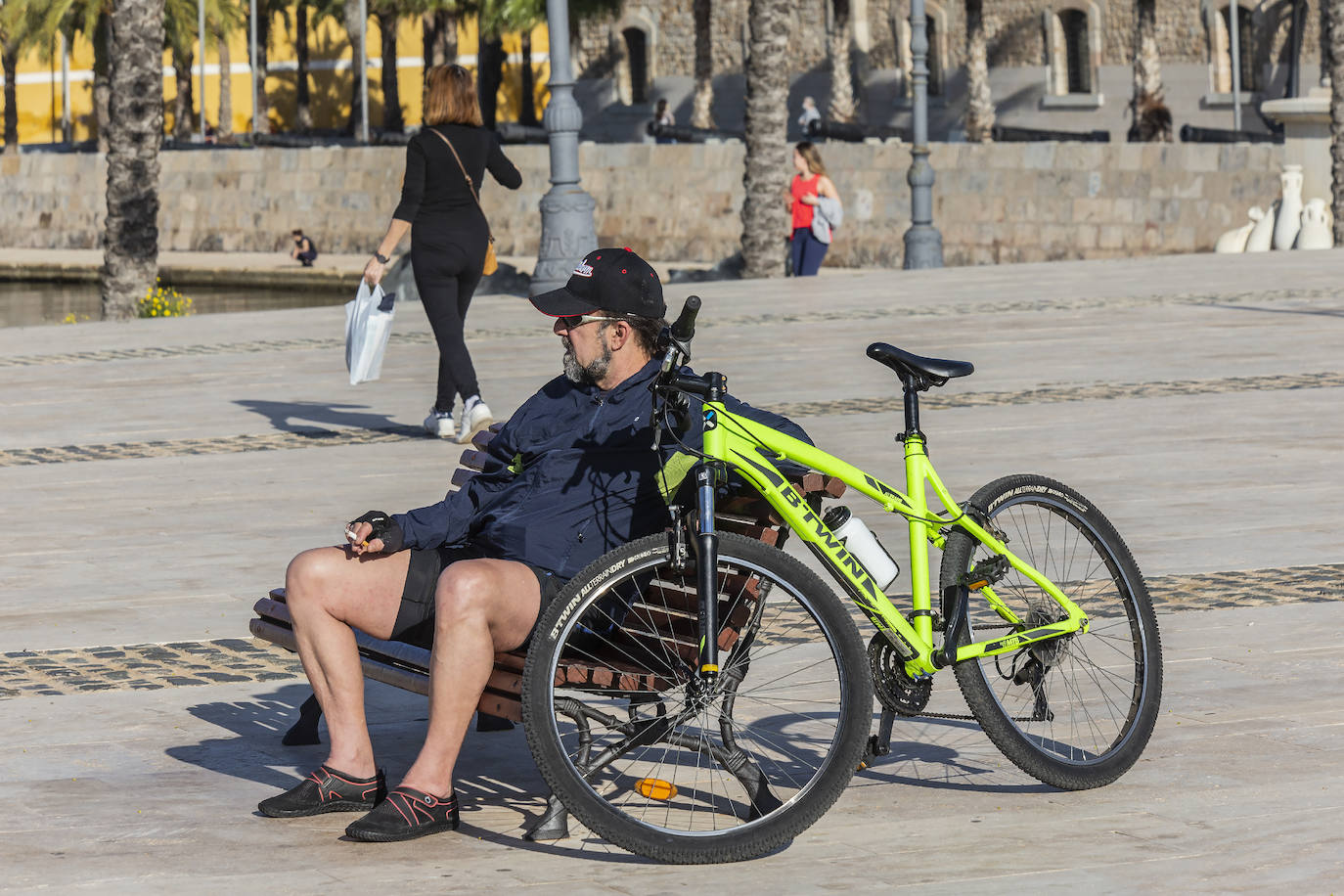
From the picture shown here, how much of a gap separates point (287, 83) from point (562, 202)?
55419mm

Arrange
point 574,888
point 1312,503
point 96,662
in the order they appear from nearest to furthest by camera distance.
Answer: point 574,888
point 96,662
point 1312,503

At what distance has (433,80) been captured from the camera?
1041 centimetres

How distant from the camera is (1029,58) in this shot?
183 feet

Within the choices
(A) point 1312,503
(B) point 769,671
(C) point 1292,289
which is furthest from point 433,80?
(C) point 1292,289

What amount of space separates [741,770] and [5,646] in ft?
9.48

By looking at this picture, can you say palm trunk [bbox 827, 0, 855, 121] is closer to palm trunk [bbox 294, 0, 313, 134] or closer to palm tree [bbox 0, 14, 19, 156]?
palm trunk [bbox 294, 0, 313, 134]

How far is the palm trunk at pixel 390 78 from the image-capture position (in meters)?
53.9

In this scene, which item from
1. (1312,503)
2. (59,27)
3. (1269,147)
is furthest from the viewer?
(59,27)

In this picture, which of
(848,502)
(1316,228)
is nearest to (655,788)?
(848,502)

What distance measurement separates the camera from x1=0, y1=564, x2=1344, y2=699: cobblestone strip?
19.5ft

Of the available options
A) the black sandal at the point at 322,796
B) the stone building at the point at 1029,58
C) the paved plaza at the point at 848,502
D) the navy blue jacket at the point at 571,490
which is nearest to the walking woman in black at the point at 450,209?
the paved plaza at the point at 848,502

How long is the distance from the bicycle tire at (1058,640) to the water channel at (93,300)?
29779 mm

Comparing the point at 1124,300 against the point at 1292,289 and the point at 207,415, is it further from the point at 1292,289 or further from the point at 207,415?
the point at 207,415

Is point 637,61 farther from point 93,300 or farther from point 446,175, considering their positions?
point 446,175
